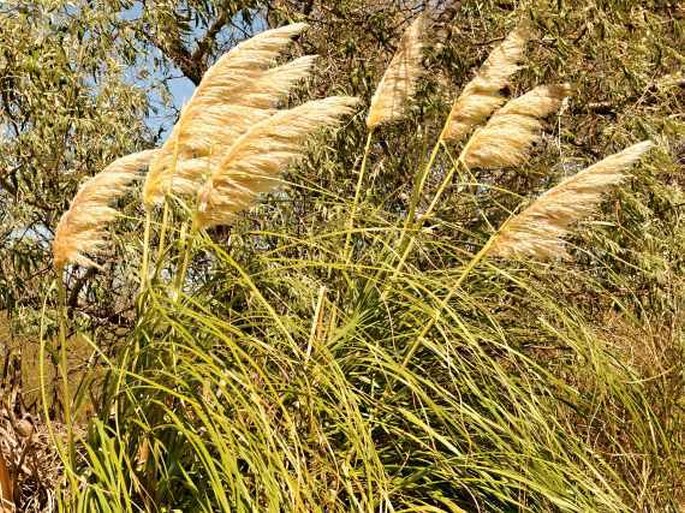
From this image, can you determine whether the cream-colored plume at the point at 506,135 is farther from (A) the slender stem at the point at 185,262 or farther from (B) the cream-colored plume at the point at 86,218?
(B) the cream-colored plume at the point at 86,218

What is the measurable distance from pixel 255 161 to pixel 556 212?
915 millimetres

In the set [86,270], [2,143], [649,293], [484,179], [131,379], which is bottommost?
[649,293]

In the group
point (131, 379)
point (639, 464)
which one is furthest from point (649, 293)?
point (131, 379)

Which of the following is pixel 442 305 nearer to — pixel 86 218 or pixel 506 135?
pixel 506 135

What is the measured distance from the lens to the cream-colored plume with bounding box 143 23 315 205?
8.54 ft

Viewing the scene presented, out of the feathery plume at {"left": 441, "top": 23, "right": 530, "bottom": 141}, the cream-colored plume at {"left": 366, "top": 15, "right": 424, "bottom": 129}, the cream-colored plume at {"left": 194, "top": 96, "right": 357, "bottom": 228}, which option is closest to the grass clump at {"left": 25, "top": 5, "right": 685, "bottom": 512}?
the cream-colored plume at {"left": 194, "top": 96, "right": 357, "bottom": 228}

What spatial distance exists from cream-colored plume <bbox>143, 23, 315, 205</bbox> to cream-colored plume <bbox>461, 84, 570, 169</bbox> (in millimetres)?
717

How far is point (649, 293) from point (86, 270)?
3005 millimetres

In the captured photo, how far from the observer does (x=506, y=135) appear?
10.3 feet

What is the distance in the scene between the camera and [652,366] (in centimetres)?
398

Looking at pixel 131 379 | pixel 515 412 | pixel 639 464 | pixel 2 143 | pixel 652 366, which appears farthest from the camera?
pixel 2 143

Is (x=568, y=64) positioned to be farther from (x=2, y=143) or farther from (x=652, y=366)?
(x=2, y=143)

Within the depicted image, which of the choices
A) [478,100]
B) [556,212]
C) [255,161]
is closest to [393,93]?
[478,100]

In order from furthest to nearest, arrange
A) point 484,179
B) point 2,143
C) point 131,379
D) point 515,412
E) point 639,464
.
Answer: point 484,179 → point 2,143 → point 639,464 → point 515,412 → point 131,379
